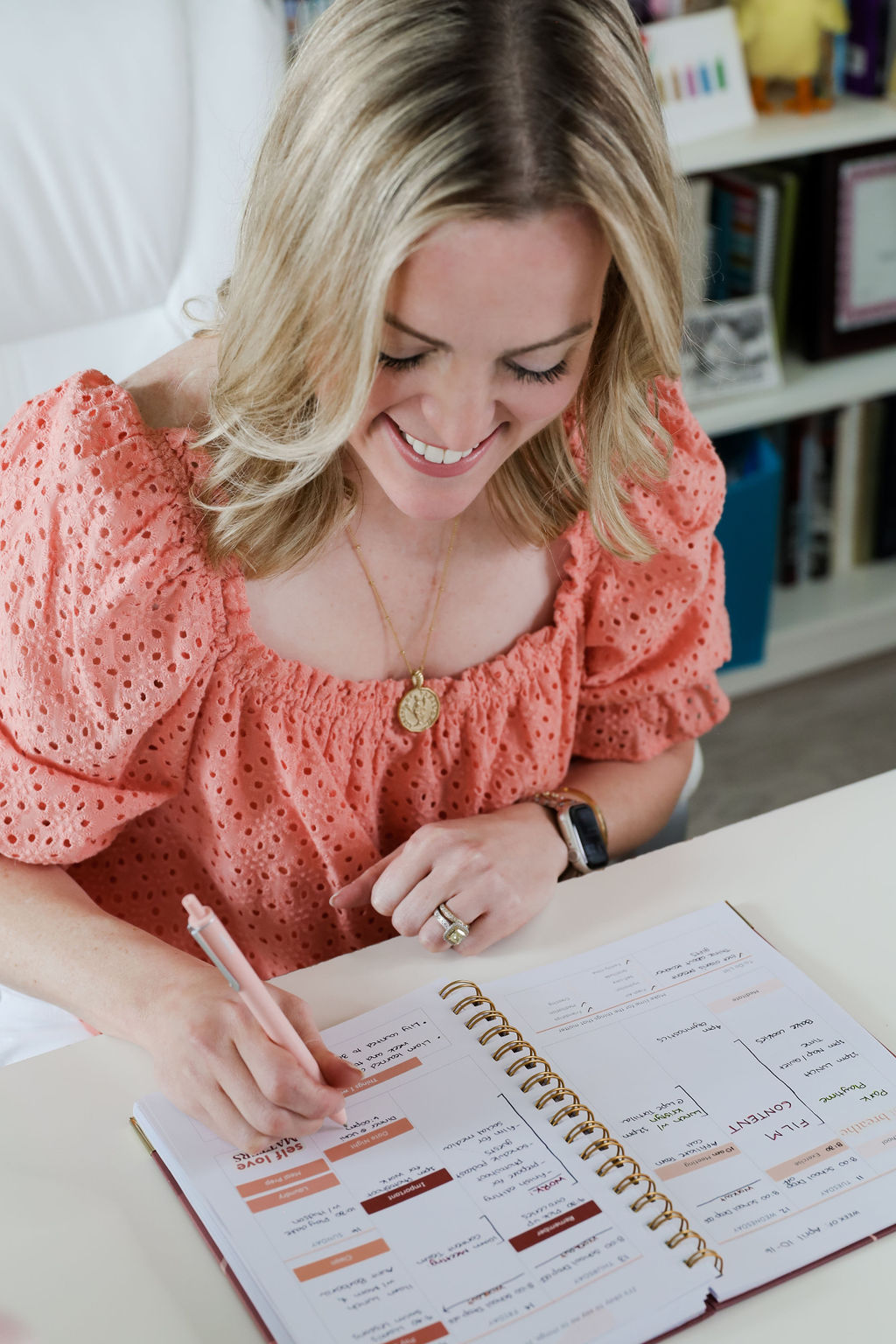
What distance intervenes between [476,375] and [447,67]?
152 millimetres

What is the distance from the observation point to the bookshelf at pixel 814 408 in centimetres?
188

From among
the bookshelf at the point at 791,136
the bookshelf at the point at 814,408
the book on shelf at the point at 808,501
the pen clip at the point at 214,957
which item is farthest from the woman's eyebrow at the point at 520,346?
the book on shelf at the point at 808,501

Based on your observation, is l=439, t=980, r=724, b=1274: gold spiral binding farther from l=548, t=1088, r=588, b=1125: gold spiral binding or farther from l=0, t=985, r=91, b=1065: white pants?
l=0, t=985, r=91, b=1065: white pants

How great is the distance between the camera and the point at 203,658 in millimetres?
900

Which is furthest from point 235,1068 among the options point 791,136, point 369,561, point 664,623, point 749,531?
point 791,136

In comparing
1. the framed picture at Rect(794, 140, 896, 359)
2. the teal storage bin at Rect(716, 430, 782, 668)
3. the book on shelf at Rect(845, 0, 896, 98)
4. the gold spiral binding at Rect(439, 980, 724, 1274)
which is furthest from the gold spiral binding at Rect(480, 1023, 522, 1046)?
the book on shelf at Rect(845, 0, 896, 98)

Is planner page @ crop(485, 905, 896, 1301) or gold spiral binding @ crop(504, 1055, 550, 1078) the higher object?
gold spiral binding @ crop(504, 1055, 550, 1078)

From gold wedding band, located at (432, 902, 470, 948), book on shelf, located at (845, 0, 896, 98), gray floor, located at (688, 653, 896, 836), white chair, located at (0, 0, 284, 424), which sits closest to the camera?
gold wedding band, located at (432, 902, 470, 948)

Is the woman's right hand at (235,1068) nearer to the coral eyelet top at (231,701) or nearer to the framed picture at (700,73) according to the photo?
the coral eyelet top at (231,701)

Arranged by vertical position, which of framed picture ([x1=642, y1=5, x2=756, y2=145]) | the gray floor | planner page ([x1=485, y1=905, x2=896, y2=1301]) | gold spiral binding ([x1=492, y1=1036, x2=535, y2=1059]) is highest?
framed picture ([x1=642, y1=5, x2=756, y2=145])

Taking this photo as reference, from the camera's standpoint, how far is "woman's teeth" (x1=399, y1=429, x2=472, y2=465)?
0.81 metres

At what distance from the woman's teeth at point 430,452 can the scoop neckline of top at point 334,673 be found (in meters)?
0.16

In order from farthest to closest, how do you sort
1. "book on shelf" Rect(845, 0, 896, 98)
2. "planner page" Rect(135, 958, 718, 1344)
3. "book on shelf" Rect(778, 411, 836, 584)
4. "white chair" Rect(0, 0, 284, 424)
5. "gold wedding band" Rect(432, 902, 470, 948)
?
"book on shelf" Rect(778, 411, 836, 584) → "book on shelf" Rect(845, 0, 896, 98) → "white chair" Rect(0, 0, 284, 424) → "gold wedding band" Rect(432, 902, 470, 948) → "planner page" Rect(135, 958, 718, 1344)

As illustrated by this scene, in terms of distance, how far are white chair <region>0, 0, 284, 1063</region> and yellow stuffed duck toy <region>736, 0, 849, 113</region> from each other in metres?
0.90
